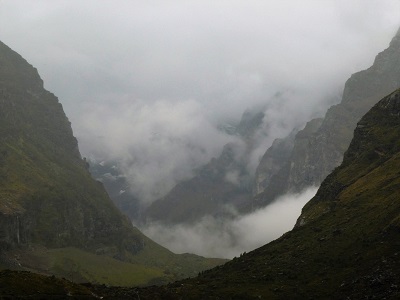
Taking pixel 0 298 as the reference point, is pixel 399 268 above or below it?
below

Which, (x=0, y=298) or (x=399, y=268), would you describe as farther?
(x=399, y=268)

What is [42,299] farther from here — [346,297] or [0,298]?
[346,297]

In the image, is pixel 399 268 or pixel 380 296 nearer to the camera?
pixel 380 296

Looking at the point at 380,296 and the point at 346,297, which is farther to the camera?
the point at 346,297

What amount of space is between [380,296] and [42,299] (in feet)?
392

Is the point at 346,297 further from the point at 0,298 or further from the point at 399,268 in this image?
the point at 0,298

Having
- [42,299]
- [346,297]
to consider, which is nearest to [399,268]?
[346,297]

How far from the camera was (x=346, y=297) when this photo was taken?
19700 cm

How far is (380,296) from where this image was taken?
179 m

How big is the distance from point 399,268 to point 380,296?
22.8m

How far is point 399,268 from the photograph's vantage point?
196875 millimetres

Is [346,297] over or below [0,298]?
below

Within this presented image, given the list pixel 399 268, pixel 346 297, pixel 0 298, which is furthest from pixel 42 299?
pixel 399 268

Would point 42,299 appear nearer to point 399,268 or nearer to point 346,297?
point 346,297
